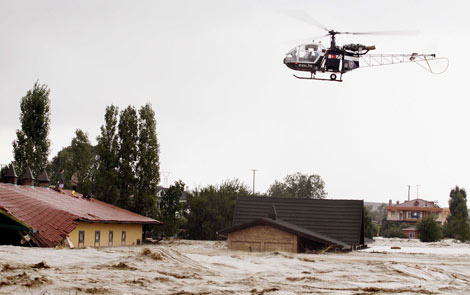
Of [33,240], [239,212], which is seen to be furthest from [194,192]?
[33,240]

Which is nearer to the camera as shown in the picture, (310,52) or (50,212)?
(310,52)

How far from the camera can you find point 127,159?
206 feet

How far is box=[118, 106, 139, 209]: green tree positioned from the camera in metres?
62.4

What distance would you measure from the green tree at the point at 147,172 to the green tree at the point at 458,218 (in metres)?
48.3

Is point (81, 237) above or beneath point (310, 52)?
beneath

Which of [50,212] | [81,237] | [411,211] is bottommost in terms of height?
[81,237]

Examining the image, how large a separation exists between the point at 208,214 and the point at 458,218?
1675 inches

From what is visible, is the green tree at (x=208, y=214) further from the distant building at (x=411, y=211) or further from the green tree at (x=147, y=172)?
the distant building at (x=411, y=211)

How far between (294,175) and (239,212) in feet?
238

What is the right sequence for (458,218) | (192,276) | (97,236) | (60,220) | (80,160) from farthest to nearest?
(458,218) → (80,160) → (97,236) → (60,220) → (192,276)

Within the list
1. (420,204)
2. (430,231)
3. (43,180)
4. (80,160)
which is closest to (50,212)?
(43,180)

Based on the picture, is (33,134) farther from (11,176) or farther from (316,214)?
(316,214)

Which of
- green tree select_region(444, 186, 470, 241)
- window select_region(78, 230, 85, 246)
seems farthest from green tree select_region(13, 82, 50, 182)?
green tree select_region(444, 186, 470, 241)

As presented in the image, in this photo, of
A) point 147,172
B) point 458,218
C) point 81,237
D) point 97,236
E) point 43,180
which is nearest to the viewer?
point 81,237
